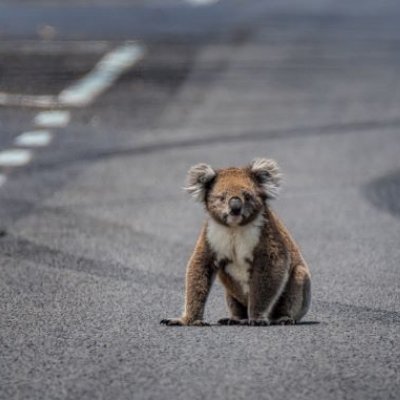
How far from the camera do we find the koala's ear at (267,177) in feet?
33.0

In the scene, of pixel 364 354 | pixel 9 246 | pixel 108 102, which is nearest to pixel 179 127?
pixel 108 102

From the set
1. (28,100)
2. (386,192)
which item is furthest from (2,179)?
(28,100)

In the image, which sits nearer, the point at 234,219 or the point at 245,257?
the point at 234,219

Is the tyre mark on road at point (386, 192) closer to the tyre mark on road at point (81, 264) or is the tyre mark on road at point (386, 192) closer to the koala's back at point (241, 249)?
the tyre mark on road at point (81, 264)

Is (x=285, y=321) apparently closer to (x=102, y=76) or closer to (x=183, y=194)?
(x=183, y=194)

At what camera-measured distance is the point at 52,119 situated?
19.0m

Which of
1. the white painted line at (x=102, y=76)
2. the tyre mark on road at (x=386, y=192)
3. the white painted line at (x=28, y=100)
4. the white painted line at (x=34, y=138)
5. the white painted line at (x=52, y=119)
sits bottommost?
the white painted line at (x=102, y=76)

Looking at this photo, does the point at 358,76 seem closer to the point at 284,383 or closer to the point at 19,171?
the point at 19,171

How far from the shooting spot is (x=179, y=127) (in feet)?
61.6

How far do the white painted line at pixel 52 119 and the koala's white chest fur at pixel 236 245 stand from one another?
877 centimetres

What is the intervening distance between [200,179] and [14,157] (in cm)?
695

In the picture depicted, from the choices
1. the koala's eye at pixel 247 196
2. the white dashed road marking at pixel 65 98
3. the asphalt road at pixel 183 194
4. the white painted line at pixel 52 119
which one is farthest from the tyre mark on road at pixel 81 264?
the white painted line at pixel 52 119

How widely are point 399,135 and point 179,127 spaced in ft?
6.96

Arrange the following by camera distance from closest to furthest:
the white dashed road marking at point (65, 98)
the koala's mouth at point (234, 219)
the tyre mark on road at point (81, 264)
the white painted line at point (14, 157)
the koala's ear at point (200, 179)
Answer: the koala's mouth at point (234, 219) < the koala's ear at point (200, 179) < the tyre mark on road at point (81, 264) < the white painted line at point (14, 157) < the white dashed road marking at point (65, 98)
